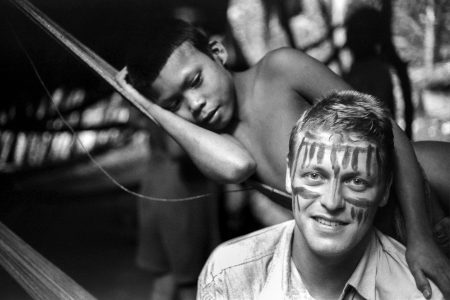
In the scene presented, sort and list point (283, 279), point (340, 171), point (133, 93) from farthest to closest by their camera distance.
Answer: point (133, 93), point (283, 279), point (340, 171)

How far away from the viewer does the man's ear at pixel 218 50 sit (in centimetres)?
105

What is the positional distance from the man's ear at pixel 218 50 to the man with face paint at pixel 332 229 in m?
0.22

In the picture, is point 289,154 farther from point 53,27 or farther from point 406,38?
point 53,27

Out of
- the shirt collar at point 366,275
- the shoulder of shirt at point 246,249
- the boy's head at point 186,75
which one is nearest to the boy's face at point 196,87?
the boy's head at point 186,75

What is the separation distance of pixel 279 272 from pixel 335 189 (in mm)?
205

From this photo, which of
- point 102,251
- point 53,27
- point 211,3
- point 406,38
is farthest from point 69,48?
point 406,38

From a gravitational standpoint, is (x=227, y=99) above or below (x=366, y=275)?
above

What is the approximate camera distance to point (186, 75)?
100cm

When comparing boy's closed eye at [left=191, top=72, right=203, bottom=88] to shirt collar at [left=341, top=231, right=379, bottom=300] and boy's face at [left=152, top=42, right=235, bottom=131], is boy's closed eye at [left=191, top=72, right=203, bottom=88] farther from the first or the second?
shirt collar at [left=341, top=231, right=379, bottom=300]

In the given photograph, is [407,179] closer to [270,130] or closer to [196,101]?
[270,130]

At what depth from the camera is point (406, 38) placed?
3.32ft

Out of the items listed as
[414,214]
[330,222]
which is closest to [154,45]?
[330,222]

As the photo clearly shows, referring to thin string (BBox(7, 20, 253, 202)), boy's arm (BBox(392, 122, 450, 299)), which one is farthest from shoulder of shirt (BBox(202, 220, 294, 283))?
boy's arm (BBox(392, 122, 450, 299))

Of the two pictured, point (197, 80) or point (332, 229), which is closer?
point (332, 229)
